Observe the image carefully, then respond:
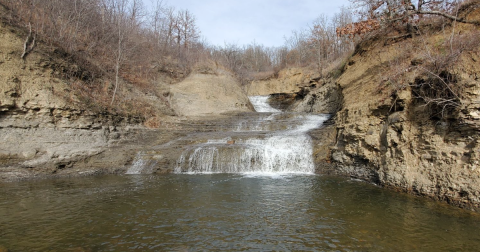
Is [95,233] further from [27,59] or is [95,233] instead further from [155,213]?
[27,59]

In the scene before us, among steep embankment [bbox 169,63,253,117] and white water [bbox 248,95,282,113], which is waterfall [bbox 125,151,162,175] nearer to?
steep embankment [bbox 169,63,253,117]

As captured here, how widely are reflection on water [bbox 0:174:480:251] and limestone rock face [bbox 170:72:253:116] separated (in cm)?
1397

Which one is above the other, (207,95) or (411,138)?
(207,95)

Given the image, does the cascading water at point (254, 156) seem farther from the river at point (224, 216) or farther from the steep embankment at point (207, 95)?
the steep embankment at point (207, 95)

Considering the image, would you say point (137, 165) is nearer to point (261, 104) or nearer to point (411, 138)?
point (411, 138)

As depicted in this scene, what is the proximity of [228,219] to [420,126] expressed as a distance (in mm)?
6159

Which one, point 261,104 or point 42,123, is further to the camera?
point 261,104

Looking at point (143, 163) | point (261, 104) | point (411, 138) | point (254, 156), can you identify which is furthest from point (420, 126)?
point (261, 104)

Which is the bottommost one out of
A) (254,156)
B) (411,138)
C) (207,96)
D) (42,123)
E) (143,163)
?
(143,163)

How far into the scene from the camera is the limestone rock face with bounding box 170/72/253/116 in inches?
862

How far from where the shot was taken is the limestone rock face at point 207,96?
71.9ft

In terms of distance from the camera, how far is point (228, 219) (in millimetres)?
5520

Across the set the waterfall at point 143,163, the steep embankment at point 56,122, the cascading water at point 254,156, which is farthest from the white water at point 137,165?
the cascading water at point 254,156

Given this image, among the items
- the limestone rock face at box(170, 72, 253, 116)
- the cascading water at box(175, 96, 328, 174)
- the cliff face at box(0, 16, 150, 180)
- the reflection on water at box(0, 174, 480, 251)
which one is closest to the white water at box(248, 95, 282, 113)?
the limestone rock face at box(170, 72, 253, 116)
